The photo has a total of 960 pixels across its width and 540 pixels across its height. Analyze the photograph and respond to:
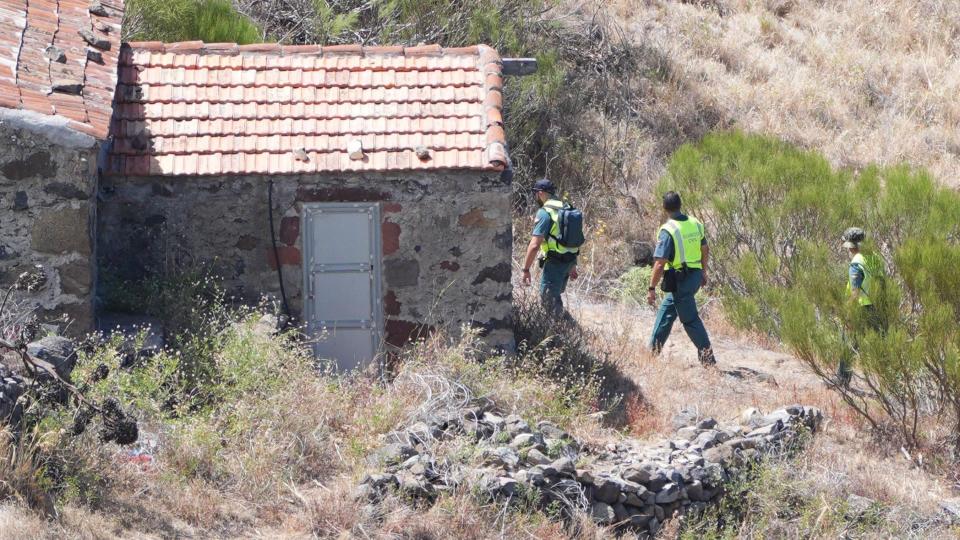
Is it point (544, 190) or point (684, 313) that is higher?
point (544, 190)

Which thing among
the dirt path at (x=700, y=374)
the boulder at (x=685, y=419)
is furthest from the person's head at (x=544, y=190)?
the boulder at (x=685, y=419)

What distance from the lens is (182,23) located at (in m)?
14.4

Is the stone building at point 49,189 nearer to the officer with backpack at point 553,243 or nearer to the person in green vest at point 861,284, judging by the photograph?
the officer with backpack at point 553,243

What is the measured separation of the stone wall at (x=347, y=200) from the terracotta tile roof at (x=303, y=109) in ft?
0.50

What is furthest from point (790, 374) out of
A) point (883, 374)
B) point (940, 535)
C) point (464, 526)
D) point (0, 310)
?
point (0, 310)

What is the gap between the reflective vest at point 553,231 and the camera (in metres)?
11.0

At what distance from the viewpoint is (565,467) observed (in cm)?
785

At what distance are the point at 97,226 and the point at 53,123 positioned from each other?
4.68 ft

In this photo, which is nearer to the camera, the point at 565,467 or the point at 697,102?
the point at 565,467

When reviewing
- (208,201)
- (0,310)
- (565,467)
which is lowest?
(565,467)

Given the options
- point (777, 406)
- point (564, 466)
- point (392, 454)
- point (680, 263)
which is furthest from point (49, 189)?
point (777, 406)

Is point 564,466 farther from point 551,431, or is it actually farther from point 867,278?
point 867,278

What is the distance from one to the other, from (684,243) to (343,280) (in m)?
3.00

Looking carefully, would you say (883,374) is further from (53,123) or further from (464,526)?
(53,123)
